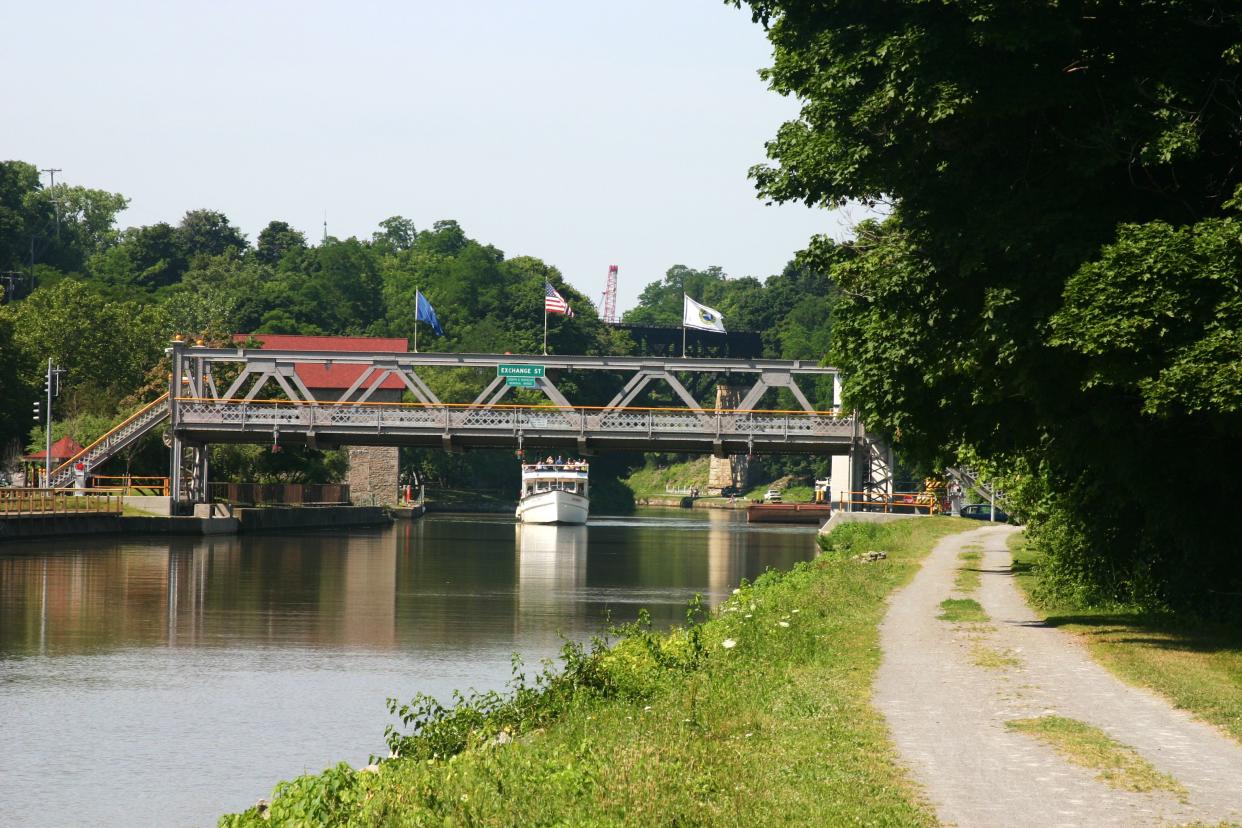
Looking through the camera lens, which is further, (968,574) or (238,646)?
(968,574)

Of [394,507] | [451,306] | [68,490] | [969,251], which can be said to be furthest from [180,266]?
[969,251]

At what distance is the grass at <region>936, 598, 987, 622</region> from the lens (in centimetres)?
2581

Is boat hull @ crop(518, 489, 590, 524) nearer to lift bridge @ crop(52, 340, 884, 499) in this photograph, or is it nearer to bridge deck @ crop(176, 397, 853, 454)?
lift bridge @ crop(52, 340, 884, 499)

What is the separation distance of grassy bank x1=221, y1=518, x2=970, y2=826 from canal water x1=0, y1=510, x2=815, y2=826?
7.96ft

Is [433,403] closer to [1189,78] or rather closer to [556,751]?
[1189,78]

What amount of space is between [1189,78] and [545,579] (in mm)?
30793

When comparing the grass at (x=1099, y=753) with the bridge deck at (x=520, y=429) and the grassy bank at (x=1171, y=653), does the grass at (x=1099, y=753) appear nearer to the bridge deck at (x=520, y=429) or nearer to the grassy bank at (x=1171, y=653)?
the grassy bank at (x=1171, y=653)

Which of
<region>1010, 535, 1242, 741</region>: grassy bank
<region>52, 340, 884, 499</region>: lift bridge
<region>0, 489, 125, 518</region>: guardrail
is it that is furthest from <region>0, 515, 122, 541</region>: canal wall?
<region>1010, 535, 1242, 741</region>: grassy bank

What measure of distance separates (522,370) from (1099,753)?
2207 inches

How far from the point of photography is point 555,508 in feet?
313

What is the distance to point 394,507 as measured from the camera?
103m

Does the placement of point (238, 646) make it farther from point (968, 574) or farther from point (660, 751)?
point (660, 751)

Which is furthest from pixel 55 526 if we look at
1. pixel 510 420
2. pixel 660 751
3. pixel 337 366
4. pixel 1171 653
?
pixel 660 751

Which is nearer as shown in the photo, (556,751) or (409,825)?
(409,825)
